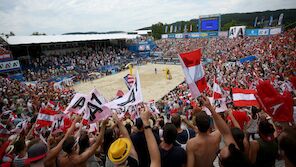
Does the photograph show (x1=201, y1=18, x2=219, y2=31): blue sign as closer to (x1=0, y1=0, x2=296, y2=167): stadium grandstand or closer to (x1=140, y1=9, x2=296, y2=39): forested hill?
(x1=0, y1=0, x2=296, y2=167): stadium grandstand

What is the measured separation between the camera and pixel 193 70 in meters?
5.09

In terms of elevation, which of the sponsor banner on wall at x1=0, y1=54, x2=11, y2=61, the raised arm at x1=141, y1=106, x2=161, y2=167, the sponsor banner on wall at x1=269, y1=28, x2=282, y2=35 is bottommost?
the sponsor banner on wall at x1=0, y1=54, x2=11, y2=61

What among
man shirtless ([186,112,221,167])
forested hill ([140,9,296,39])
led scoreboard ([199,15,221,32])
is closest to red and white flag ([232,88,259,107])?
man shirtless ([186,112,221,167])

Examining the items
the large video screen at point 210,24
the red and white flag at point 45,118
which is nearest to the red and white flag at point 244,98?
the red and white flag at point 45,118

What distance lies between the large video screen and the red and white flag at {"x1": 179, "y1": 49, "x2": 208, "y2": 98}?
43.1m

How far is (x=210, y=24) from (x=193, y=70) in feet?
146

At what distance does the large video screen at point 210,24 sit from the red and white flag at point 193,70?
43057 mm

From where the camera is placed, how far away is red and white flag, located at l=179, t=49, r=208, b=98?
497 centimetres

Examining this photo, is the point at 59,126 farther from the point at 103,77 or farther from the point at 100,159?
the point at 103,77

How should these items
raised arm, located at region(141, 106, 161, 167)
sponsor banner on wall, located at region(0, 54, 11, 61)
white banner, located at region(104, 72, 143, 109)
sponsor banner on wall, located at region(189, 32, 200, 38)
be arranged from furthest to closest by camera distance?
sponsor banner on wall, located at region(189, 32, 200, 38) → sponsor banner on wall, located at region(0, 54, 11, 61) → white banner, located at region(104, 72, 143, 109) → raised arm, located at region(141, 106, 161, 167)

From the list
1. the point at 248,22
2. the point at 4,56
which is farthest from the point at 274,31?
the point at 248,22

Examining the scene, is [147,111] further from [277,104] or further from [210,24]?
[210,24]

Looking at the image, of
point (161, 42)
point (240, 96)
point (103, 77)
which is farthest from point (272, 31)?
point (240, 96)

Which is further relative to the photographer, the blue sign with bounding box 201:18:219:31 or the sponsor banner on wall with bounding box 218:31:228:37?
the blue sign with bounding box 201:18:219:31
